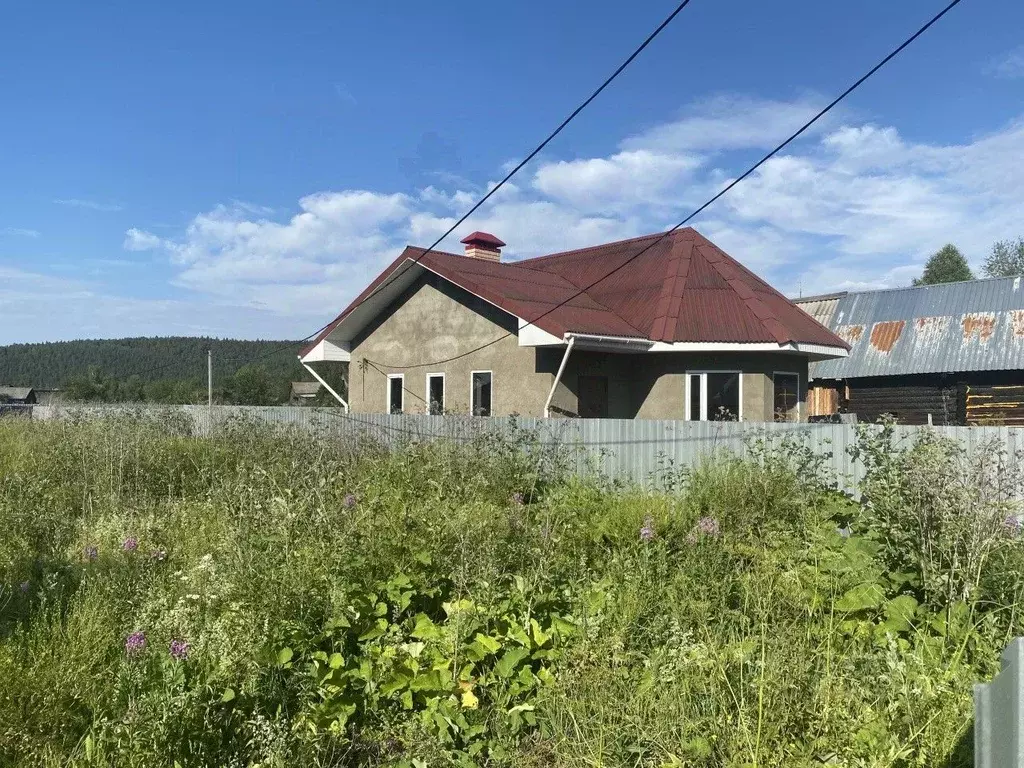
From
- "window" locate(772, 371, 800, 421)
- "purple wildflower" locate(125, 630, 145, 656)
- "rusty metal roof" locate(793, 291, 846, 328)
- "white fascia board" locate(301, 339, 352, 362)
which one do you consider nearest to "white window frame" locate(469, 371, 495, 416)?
"white fascia board" locate(301, 339, 352, 362)

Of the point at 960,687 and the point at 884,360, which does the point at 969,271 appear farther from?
the point at 960,687

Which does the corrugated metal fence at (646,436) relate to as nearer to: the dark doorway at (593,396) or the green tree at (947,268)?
the dark doorway at (593,396)

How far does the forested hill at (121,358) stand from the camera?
297ft

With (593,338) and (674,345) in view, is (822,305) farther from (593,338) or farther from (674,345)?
(593,338)

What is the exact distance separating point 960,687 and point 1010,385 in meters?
21.5

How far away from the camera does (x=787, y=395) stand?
14.9 metres

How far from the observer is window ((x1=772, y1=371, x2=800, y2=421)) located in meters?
14.6

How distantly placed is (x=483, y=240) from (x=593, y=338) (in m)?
8.02

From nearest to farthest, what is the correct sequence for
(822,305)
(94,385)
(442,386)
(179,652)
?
(179,652)
(442,386)
(822,305)
(94,385)

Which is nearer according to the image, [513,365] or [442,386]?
[513,365]

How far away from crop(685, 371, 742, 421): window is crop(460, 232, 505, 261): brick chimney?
315 inches

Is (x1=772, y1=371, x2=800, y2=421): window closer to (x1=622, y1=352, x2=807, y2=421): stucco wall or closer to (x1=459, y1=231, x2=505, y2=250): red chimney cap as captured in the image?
(x1=622, y1=352, x2=807, y2=421): stucco wall

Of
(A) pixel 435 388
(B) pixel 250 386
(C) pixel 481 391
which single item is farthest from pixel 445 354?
(B) pixel 250 386

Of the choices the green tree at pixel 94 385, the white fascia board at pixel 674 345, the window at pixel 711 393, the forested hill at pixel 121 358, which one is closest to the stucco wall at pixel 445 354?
the white fascia board at pixel 674 345
